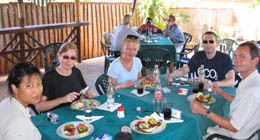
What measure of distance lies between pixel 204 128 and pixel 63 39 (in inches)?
243

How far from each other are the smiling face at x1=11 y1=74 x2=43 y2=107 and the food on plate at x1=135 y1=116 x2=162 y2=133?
0.86 m

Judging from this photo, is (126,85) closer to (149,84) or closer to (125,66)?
(149,84)

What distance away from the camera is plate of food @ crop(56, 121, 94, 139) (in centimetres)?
218

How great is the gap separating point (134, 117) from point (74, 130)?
1.86 ft

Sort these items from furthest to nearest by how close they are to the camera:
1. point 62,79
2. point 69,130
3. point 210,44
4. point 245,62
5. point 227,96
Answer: point 210,44, point 62,79, point 227,96, point 245,62, point 69,130

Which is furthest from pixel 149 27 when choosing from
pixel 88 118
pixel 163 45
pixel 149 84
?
pixel 88 118

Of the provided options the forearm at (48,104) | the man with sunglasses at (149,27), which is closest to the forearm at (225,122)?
the forearm at (48,104)

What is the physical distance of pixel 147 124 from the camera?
230 centimetres

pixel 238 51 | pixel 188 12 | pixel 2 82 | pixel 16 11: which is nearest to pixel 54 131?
pixel 238 51

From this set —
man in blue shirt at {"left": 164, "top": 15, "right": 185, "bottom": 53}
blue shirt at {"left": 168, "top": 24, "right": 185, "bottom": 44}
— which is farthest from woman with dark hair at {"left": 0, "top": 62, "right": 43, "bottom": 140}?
blue shirt at {"left": 168, "top": 24, "right": 185, "bottom": 44}

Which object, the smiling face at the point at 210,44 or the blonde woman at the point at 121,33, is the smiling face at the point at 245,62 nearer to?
the smiling face at the point at 210,44

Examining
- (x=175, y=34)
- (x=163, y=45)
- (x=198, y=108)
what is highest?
(x=175, y=34)

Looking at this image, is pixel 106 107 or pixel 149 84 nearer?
pixel 106 107

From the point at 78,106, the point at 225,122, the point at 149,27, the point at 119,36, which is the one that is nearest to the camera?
the point at 225,122
